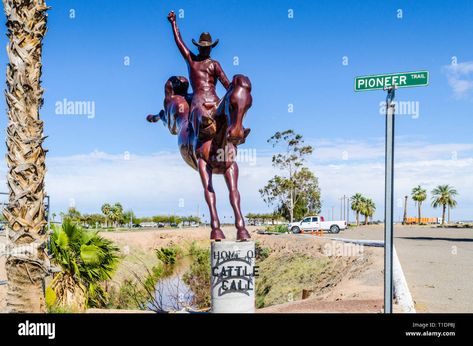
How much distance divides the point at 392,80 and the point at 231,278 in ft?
10.6

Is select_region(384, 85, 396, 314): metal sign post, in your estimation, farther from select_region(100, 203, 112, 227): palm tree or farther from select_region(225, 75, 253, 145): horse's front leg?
select_region(100, 203, 112, 227): palm tree

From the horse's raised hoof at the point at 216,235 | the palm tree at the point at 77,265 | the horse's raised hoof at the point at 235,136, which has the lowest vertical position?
the palm tree at the point at 77,265

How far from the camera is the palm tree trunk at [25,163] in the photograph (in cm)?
624

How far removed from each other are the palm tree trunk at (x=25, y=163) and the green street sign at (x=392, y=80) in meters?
4.14

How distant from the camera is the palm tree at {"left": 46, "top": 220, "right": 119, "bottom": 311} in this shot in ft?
30.9

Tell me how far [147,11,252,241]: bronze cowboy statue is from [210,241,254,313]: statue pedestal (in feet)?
0.98

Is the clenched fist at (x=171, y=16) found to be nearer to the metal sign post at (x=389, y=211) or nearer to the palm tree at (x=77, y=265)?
the metal sign post at (x=389, y=211)

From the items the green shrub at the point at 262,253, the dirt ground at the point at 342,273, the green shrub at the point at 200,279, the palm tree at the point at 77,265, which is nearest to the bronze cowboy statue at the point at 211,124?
the dirt ground at the point at 342,273

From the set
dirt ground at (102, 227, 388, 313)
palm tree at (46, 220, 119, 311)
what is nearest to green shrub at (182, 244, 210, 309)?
dirt ground at (102, 227, 388, 313)

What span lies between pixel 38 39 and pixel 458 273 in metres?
10.8

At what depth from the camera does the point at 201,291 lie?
1702 cm

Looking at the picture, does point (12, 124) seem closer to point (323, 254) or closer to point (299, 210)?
point (323, 254)
